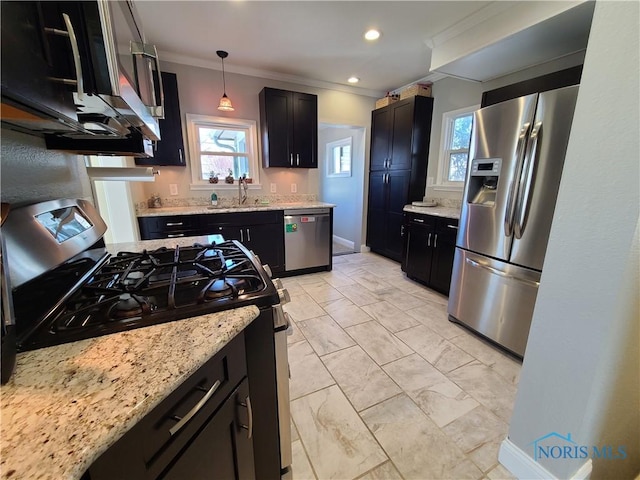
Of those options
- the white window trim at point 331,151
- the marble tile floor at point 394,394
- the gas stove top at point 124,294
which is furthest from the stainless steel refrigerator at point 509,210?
the white window trim at point 331,151

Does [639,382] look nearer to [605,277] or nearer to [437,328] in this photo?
[605,277]

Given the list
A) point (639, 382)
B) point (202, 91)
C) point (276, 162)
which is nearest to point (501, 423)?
point (639, 382)

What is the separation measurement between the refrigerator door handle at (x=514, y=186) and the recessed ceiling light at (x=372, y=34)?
165 centimetres

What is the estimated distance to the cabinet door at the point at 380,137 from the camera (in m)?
4.09

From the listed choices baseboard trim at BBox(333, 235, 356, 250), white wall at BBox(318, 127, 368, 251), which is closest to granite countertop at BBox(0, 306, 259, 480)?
white wall at BBox(318, 127, 368, 251)

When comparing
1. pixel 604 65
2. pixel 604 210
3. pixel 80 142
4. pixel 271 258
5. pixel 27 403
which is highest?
pixel 604 65

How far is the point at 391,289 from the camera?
10.6 feet

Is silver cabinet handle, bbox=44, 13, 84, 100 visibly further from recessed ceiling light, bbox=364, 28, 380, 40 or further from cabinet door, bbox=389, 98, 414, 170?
cabinet door, bbox=389, 98, 414, 170

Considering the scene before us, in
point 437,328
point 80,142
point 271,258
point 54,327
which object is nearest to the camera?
point 54,327

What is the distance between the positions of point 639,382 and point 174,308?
1.84 m

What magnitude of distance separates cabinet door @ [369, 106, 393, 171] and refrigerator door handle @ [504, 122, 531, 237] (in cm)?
238

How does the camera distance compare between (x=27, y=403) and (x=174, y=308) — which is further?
(x=174, y=308)

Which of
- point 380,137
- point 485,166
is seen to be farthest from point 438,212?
point 380,137

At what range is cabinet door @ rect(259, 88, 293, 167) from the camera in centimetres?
337
